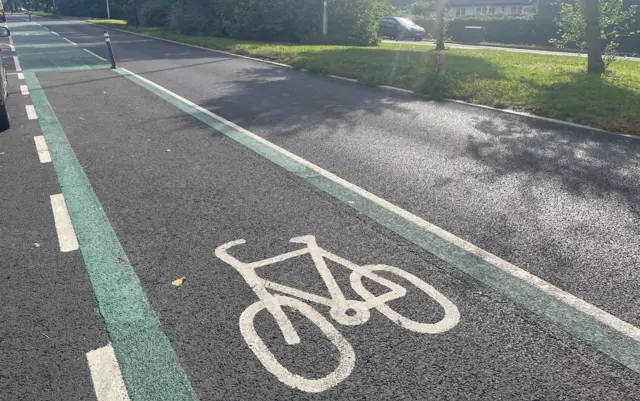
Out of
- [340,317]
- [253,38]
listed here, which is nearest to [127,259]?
[340,317]

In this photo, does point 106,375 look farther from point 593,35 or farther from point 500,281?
point 593,35

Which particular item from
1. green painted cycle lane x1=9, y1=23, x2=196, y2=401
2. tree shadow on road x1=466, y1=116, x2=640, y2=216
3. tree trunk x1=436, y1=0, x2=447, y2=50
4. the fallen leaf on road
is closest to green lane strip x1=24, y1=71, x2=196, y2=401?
green painted cycle lane x1=9, y1=23, x2=196, y2=401

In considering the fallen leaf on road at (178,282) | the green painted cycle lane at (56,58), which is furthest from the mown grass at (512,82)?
the fallen leaf on road at (178,282)

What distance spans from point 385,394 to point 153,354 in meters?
1.34

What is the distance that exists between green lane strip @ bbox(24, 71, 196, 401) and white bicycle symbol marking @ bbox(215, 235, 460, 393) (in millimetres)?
482

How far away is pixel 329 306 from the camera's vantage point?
10.6 feet

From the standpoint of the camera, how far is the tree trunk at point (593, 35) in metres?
12.9

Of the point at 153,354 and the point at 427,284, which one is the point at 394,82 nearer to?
the point at 427,284

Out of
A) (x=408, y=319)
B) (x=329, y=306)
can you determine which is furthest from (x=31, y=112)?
(x=408, y=319)

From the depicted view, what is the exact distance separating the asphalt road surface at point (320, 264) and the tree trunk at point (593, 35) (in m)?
6.69

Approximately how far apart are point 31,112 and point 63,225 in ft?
20.5

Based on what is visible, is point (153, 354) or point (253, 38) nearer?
point (153, 354)

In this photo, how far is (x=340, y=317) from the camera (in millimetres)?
3133

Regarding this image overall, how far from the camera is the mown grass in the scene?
880 centimetres
